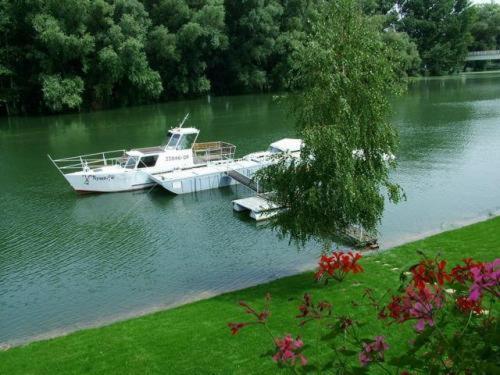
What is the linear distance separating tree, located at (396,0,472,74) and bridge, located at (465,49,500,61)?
301 inches

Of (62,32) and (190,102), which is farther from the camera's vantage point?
(190,102)

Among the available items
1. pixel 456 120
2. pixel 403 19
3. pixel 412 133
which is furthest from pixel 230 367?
pixel 403 19

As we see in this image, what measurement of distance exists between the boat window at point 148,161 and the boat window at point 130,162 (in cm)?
35

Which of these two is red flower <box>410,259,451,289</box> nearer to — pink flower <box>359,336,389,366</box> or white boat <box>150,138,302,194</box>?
pink flower <box>359,336,389,366</box>

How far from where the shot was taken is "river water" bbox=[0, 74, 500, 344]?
17.1 metres

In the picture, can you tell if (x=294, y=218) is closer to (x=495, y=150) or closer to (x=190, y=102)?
(x=495, y=150)

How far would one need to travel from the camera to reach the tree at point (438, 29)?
101750 mm

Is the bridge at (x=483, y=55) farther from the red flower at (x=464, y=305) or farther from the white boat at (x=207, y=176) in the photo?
the red flower at (x=464, y=305)

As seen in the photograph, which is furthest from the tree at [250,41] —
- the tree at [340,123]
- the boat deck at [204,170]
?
the tree at [340,123]

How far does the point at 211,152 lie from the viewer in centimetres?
3444

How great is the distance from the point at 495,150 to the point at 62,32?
4490 cm

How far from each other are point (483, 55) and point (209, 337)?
378ft

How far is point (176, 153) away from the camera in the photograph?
31734mm

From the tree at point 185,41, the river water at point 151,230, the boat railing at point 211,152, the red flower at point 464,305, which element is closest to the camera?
the red flower at point 464,305
